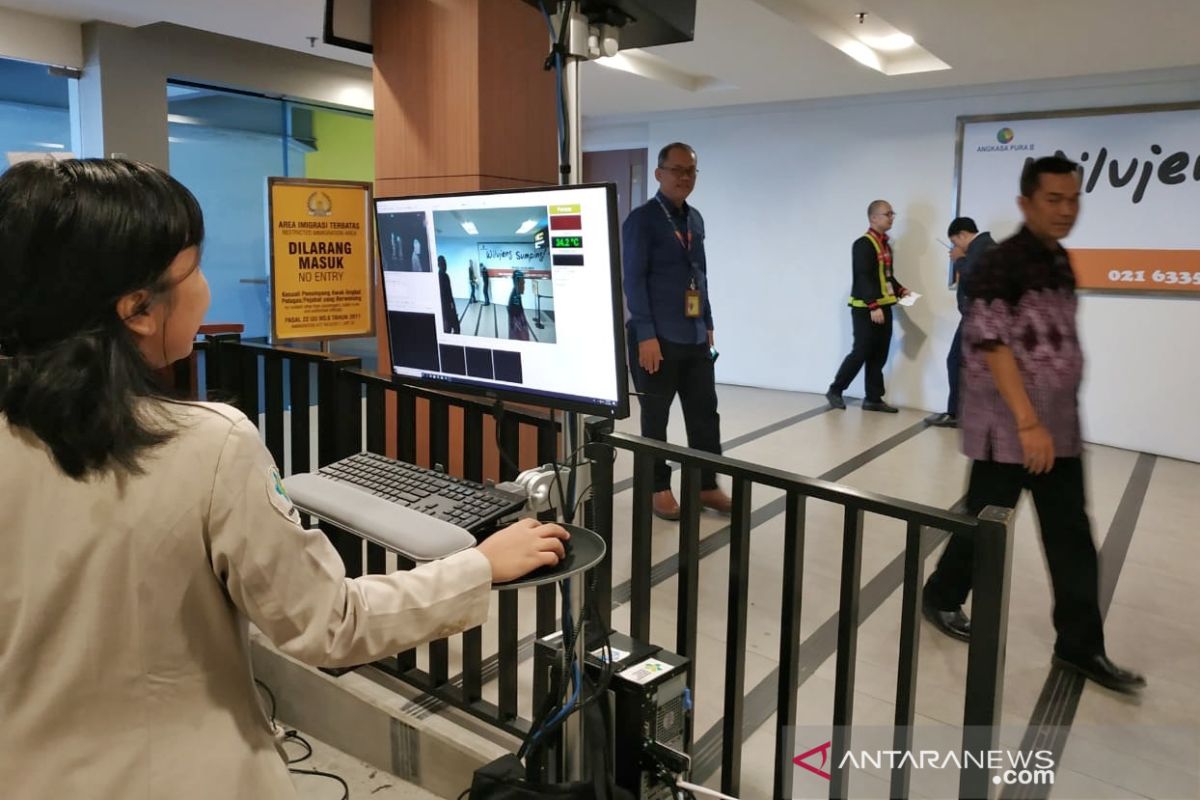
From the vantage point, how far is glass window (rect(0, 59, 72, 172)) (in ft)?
16.7

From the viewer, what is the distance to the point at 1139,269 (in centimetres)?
560

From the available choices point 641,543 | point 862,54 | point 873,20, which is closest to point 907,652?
point 641,543

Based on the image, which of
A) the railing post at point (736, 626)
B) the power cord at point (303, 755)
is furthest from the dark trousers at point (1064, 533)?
the power cord at point (303, 755)

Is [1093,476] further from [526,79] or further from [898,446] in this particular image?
[526,79]

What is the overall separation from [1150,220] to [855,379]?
227 centimetres

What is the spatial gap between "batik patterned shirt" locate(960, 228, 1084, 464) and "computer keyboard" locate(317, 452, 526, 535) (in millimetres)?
1545

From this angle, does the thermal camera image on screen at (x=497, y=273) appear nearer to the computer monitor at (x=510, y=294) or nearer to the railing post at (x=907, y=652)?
the computer monitor at (x=510, y=294)

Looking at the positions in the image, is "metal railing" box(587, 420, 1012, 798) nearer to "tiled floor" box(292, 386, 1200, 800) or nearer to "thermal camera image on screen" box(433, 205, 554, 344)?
"tiled floor" box(292, 386, 1200, 800)

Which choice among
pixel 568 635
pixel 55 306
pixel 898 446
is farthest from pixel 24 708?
pixel 898 446

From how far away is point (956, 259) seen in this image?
6133mm

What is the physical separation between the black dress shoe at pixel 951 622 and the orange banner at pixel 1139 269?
3.51m

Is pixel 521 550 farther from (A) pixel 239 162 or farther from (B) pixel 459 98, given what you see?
(A) pixel 239 162

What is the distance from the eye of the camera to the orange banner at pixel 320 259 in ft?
11.6

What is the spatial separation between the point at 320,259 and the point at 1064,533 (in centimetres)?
289
